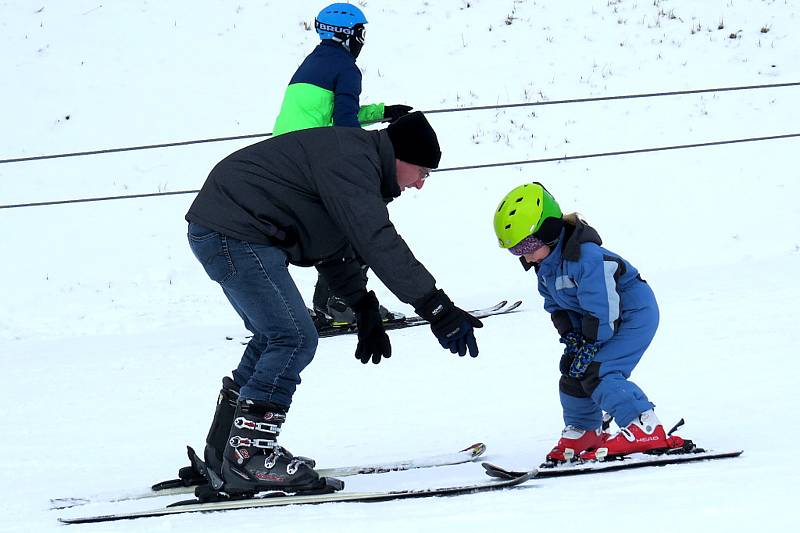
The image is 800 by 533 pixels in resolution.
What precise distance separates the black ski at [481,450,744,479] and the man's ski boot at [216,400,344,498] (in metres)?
0.67

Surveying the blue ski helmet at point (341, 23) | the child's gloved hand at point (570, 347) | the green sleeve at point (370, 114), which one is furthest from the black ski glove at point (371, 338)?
the green sleeve at point (370, 114)

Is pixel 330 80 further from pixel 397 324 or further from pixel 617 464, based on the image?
pixel 617 464

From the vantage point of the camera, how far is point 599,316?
4371 millimetres

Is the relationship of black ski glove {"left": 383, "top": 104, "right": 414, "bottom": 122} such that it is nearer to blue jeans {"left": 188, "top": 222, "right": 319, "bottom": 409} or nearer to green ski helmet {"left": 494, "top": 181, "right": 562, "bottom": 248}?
green ski helmet {"left": 494, "top": 181, "right": 562, "bottom": 248}

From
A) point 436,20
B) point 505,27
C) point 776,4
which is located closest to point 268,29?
point 436,20

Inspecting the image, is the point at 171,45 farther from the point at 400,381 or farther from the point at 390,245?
the point at 390,245

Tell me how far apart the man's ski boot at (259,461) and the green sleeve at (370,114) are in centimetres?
337

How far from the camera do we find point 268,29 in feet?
48.6

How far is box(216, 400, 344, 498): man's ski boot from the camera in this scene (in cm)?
416

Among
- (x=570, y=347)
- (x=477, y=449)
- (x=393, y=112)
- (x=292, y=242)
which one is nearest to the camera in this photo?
(x=292, y=242)

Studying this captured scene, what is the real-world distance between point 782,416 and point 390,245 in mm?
2241

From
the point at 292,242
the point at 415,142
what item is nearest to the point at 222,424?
the point at 292,242

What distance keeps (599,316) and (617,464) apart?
23.3 inches

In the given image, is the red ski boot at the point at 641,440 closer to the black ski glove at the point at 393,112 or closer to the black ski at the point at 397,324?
the black ski glove at the point at 393,112
